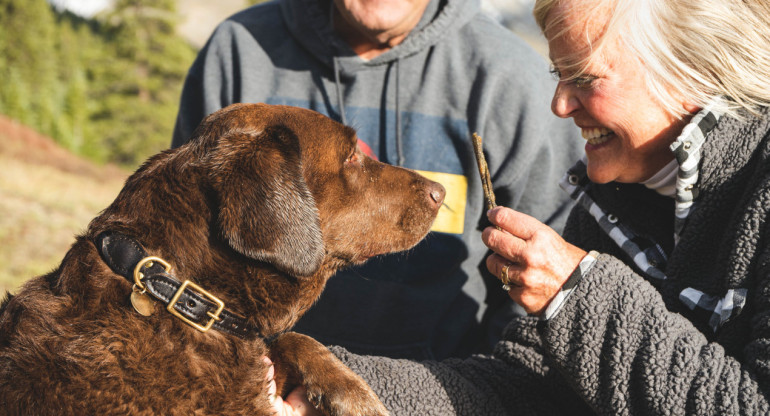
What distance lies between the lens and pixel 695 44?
7.79 ft

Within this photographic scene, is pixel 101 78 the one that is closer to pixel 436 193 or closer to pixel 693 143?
pixel 436 193

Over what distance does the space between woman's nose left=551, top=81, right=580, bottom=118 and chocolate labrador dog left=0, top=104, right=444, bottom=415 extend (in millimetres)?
1076

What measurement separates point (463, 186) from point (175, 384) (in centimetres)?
204

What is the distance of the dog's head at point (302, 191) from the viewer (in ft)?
7.15

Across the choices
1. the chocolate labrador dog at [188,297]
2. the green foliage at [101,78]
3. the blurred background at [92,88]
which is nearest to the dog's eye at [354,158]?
the chocolate labrador dog at [188,297]

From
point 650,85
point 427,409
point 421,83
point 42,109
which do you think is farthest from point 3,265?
point 42,109

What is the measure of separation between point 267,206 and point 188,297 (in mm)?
398

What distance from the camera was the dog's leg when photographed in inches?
94.7

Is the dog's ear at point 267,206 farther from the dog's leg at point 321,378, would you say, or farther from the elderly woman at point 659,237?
the elderly woman at point 659,237

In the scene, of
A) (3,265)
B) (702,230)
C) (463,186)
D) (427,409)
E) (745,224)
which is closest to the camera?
(745,224)

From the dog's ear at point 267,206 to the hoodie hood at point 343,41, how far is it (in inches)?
60.6

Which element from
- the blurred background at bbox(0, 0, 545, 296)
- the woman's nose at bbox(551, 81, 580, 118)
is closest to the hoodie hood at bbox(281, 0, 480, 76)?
the woman's nose at bbox(551, 81, 580, 118)

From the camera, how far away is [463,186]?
372 cm

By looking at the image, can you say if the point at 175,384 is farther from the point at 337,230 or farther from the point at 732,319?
the point at 732,319
